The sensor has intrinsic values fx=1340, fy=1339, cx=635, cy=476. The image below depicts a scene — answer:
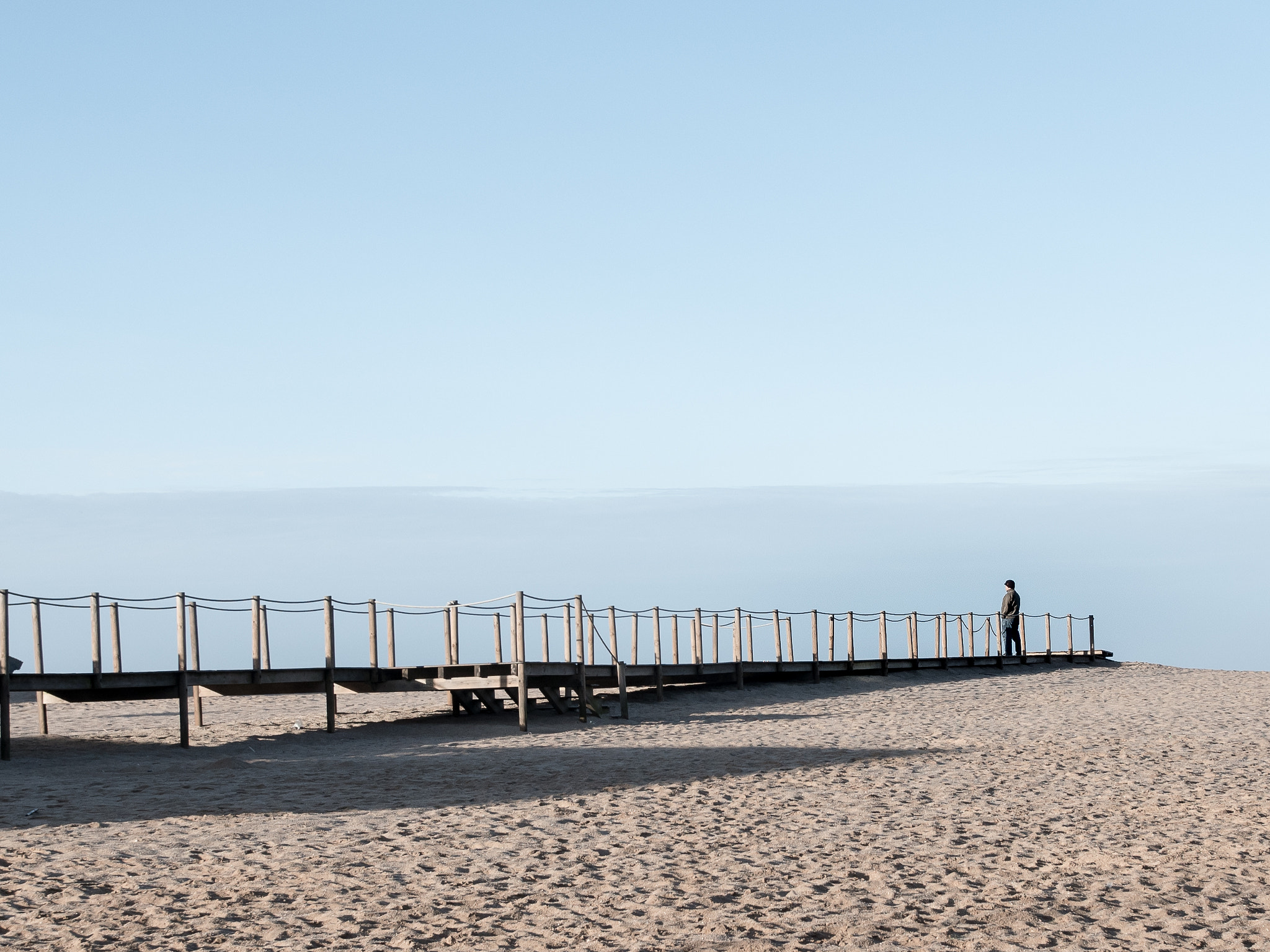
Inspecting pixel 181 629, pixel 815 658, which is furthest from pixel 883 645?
pixel 181 629

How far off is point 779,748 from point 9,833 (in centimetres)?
883

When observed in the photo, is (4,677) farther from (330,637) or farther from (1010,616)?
(1010,616)

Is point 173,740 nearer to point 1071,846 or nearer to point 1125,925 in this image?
point 1071,846

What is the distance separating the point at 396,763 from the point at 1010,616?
68.1 ft

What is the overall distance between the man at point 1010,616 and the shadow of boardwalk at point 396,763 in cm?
1180

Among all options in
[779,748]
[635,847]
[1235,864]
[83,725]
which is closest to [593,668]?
[779,748]

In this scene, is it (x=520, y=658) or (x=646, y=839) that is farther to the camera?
(x=520, y=658)

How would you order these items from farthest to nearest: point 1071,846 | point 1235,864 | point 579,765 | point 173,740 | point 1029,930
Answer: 1. point 173,740
2. point 579,765
3. point 1071,846
4. point 1235,864
5. point 1029,930

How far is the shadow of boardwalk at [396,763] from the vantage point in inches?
473

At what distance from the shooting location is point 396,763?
1516 centimetres

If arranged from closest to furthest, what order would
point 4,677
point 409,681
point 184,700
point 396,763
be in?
point 396,763 → point 4,677 → point 184,700 → point 409,681

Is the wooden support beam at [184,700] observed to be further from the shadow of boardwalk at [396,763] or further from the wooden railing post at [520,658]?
the wooden railing post at [520,658]

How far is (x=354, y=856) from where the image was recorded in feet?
30.8

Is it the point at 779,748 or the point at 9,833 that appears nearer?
Answer: the point at 9,833
